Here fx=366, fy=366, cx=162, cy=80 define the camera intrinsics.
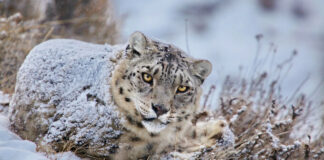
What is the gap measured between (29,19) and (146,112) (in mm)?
6335

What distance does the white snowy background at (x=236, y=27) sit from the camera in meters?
13.7

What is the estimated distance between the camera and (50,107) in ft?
14.0

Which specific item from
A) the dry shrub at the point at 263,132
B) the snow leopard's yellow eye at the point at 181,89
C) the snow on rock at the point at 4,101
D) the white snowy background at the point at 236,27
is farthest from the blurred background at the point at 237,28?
the snow leopard's yellow eye at the point at 181,89

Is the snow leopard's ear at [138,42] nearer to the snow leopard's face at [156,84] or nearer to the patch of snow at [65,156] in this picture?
the snow leopard's face at [156,84]

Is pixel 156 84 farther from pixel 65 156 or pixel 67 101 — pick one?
pixel 65 156

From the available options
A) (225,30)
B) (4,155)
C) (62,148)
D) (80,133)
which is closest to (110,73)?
(80,133)

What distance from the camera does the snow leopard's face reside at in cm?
398

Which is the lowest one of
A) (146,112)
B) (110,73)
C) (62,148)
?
(62,148)

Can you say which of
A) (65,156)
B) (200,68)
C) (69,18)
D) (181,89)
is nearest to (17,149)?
(65,156)

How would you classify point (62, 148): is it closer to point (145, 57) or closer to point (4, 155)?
point (4, 155)

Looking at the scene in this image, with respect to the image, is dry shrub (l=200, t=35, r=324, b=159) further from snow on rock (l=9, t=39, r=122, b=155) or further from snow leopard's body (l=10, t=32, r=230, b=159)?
snow on rock (l=9, t=39, r=122, b=155)

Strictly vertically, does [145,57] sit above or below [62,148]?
above

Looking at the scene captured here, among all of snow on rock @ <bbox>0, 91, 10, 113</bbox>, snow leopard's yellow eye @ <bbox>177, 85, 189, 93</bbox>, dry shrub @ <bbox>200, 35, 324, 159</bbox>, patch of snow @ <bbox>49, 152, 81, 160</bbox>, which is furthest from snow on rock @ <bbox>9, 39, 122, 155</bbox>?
dry shrub @ <bbox>200, 35, 324, 159</bbox>

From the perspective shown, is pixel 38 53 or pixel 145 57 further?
pixel 38 53
